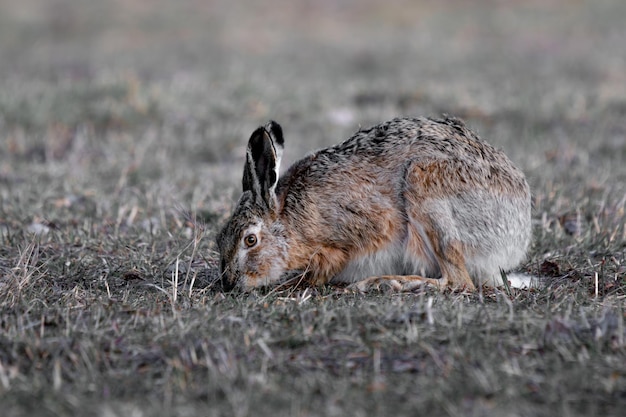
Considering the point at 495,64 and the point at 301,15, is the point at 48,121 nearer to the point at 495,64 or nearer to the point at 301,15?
the point at 495,64

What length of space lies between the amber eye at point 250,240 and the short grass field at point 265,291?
1.10ft

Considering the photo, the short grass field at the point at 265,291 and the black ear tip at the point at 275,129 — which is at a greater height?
the black ear tip at the point at 275,129

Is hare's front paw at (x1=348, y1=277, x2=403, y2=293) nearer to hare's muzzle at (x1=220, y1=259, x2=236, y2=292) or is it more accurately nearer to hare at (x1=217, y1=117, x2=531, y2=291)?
hare at (x1=217, y1=117, x2=531, y2=291)

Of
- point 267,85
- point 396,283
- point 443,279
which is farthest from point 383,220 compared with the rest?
point 267,85

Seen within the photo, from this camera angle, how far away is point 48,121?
1055 cm

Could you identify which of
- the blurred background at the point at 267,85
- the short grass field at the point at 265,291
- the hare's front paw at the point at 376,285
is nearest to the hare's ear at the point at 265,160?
the short grass field at the point at 265,291

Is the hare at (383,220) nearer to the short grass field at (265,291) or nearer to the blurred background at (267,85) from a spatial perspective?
the short grass field at (265,291)

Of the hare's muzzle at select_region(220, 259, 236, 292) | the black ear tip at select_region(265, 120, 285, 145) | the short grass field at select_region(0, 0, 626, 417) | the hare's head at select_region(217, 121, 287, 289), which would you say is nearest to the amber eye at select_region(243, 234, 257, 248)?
the hare's head at select_region(217, 121, 287, 289)

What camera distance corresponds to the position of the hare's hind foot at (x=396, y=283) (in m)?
5.30

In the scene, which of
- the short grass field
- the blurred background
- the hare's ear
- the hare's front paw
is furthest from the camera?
the blurred background

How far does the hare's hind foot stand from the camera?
5305 millimetres

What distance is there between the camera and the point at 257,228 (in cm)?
535

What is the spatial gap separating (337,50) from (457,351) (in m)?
14.6

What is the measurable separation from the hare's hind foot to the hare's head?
0.50 m
